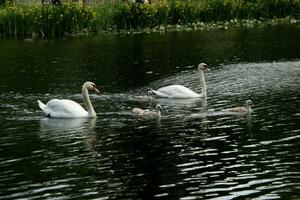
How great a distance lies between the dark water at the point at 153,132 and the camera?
15258mm

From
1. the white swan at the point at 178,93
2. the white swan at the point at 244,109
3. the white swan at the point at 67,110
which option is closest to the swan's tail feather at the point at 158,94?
the white swan at the point at 178,93

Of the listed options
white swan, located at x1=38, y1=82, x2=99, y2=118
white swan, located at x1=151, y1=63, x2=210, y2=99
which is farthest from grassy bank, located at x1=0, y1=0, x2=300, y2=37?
white swan, located at x1=38, y1=82, x2=99, y2=118

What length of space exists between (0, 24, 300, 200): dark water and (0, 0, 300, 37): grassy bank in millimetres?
13541

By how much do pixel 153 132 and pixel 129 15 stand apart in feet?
126

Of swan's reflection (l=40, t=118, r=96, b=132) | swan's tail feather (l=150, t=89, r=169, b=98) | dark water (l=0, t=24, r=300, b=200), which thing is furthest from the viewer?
swan's tail feather (l=150, t=89, r=169, b=98)

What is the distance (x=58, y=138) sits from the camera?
67.2 ft

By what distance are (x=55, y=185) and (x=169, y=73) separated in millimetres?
19528

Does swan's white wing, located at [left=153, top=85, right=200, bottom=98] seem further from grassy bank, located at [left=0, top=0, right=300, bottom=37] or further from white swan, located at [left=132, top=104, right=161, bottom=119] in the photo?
grassy bank, located at [left=0, top=0, right=300, bottom=37]

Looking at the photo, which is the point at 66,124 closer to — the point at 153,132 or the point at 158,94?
the point at 153,132

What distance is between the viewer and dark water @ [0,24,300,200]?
15258mm

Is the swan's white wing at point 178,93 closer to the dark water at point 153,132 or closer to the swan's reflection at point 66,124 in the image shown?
the dark water at point 153,132

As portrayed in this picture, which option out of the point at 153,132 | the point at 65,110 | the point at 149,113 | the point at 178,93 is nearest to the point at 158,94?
the point at 178,93

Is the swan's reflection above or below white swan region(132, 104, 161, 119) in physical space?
below

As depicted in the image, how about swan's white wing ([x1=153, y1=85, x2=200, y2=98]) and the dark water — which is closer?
the dark water
